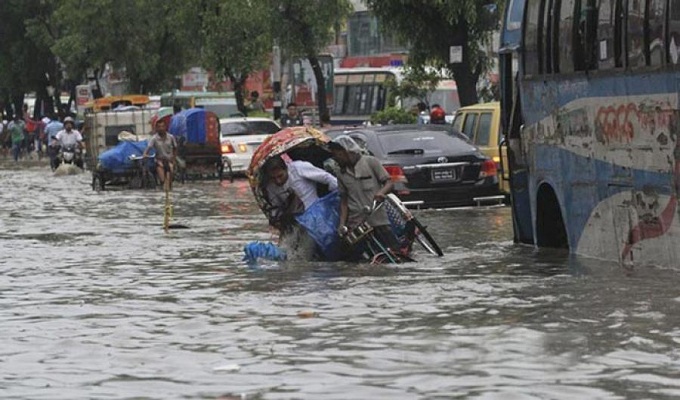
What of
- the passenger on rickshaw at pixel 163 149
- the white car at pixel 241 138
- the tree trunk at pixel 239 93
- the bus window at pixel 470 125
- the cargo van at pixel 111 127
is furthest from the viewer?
the tree trunk at pixel 239 93

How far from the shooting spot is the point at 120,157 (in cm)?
4091

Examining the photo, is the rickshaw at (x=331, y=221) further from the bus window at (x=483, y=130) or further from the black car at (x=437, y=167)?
the bus window at (x=483, y=130)

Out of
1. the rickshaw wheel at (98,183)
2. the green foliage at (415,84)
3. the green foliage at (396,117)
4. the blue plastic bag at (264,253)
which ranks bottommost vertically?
the rickshaw wheel at (98,183)

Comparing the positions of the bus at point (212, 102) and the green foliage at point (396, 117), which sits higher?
the green foliage at point (396, 117)

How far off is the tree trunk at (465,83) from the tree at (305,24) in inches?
633

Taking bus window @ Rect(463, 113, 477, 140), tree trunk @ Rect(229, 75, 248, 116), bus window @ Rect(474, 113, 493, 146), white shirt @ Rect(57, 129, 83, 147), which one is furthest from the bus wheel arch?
tree trunk @ Rect(229, 75, 248, 116)

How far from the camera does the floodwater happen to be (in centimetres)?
1006

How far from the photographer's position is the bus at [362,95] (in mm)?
60812

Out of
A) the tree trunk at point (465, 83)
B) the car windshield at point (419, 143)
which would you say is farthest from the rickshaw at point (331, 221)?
the tree trunk at point (465, 83)

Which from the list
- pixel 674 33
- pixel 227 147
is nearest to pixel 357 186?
pixel 674 33

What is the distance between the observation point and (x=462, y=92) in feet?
130

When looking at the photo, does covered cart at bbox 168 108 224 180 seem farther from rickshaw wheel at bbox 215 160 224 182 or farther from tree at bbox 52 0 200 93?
tree at bbox 52 0 200 93

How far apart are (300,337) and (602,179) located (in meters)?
4.97

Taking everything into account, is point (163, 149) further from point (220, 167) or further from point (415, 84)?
point (415, 84)
